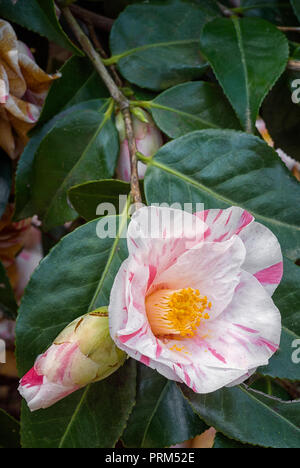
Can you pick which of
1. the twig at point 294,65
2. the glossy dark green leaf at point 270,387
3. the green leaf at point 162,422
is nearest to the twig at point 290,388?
the glossy dark green leaf at point 270,387

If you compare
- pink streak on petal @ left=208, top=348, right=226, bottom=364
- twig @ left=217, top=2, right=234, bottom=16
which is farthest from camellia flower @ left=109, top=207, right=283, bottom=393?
twig @ left=217, top=2, right=234, bottom=16

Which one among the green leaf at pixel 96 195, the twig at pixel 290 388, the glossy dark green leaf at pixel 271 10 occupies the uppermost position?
the glossy dark green leaf at pixel 271 10

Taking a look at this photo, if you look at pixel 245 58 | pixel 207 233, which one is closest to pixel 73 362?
pixel 207 233

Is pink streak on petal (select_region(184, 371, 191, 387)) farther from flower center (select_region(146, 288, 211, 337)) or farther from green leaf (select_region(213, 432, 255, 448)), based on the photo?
green leaf (select_region(213, 432, 255, 448))

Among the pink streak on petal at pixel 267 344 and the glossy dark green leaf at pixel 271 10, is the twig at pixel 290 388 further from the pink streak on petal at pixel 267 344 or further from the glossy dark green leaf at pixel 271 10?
the glossy dark green leaf at pixel 271 10

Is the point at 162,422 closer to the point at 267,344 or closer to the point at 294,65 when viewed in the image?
the point at 267,344
